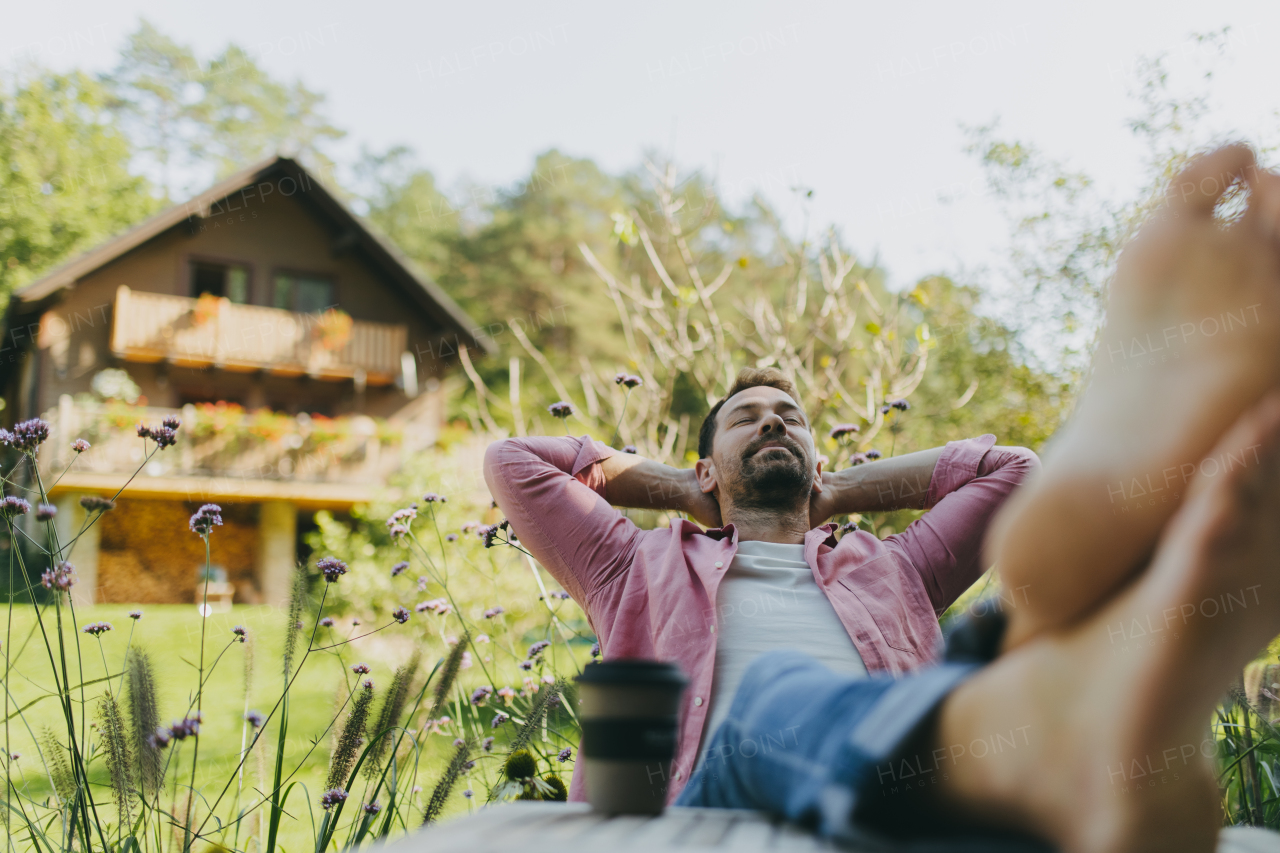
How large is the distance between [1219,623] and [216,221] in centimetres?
1830

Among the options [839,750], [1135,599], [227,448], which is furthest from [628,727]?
[227,448]

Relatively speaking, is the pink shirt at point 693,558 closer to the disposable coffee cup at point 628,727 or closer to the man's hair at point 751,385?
the man's hair at point 751,385

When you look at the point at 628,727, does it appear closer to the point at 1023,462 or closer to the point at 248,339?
the point at 1023,462

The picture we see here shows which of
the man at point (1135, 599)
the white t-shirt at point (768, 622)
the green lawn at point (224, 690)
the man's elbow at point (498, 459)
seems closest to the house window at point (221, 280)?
the green lawn at point (224, 690)

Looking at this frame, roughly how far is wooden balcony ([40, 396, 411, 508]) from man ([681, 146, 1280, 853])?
13798 mm

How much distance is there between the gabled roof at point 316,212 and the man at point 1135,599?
16645 millimetres

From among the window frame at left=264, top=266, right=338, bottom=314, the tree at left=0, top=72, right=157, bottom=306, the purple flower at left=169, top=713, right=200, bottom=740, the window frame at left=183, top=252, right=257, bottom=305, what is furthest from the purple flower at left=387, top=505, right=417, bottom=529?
the tree at left=0, top=72, right=157, bottom=306

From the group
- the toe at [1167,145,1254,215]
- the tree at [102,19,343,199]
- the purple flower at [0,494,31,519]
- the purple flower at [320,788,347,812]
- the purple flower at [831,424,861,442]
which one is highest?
the tree at [102,19,343,199]

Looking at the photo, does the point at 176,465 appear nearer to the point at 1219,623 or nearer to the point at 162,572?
the point at 162,572

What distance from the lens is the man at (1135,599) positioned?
2.41ft

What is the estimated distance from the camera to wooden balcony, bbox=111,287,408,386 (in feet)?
49.8

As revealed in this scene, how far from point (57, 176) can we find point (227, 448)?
528 inches

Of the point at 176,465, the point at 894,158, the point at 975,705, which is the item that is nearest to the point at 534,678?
the point at 975,705

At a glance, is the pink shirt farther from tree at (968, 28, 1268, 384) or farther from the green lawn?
tree at (968, 28, 1268, 384)
